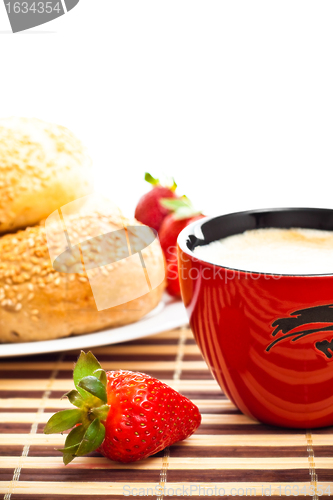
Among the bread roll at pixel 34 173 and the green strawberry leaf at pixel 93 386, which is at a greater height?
the bread roll at pixel 34 173

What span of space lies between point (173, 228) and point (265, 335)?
2.09 feet

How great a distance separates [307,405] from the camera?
2.57 ft

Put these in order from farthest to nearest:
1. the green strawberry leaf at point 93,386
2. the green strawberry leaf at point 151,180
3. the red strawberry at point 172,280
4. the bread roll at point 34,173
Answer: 1. the green strawberry leaf at point 151,180
2. the red strawberry at point 172,280
3. the bread roll at point 34,173
4. the green strawberry leaf at point 93,386

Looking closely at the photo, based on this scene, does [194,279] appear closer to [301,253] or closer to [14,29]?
[301,253]

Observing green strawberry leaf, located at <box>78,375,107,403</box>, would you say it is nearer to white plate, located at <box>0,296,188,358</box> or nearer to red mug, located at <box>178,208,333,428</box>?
red mug, located at <box>178,208,333,428</box>

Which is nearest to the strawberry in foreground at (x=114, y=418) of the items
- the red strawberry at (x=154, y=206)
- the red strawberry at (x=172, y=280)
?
the red strawberry at (x=172, y=280)

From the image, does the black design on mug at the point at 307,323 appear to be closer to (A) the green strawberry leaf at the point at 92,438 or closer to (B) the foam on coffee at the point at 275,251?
(B) the foam on coffee at the point at 275,251

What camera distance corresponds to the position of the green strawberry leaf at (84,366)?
0.72 meters

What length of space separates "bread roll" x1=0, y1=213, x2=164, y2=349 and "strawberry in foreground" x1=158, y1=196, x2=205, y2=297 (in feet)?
0.49

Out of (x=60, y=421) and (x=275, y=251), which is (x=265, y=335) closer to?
(x=275, y=251)

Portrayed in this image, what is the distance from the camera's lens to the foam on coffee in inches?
→ 31.5

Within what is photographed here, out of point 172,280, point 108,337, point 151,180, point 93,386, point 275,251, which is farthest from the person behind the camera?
point 151,180

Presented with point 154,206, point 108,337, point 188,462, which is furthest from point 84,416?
point 154,206

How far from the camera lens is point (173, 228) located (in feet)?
4.42
